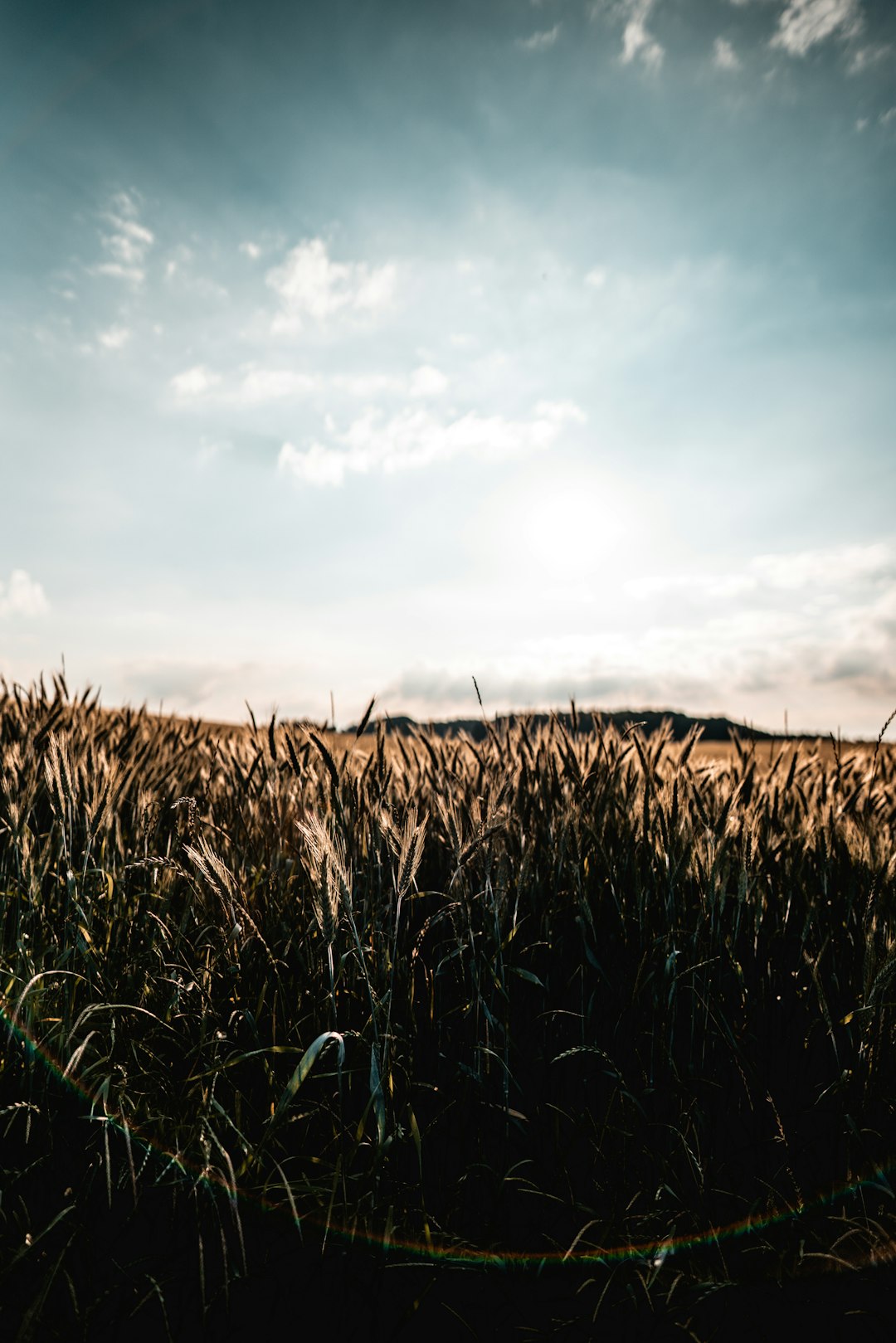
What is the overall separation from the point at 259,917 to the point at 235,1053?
1.13 ft

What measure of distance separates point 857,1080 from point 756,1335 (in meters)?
0.60

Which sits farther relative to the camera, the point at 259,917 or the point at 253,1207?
the point at 259,917

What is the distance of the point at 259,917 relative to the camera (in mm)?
1833

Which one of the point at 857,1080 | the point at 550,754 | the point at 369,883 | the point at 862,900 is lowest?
the point at 857,1080

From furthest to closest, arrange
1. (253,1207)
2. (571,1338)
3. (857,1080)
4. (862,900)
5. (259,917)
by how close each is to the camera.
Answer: (862,900) < (259,917) < (857,1080) < (253,1207) < (571,1338)

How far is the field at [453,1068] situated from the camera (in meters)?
1.28

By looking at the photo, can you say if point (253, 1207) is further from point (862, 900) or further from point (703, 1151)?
point (862, 900)

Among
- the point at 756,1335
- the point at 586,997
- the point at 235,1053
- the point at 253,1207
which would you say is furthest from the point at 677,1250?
the point at 235,1053

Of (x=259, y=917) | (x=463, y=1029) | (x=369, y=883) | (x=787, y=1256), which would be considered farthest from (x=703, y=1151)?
(x=259, y=917)

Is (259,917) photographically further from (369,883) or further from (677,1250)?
(677,1250)

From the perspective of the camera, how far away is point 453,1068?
1659mm

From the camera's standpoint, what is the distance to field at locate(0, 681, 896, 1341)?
128cm

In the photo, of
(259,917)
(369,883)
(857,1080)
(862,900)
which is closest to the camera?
(369,883)

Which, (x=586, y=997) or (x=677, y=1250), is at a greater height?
(x=586, y=997)
